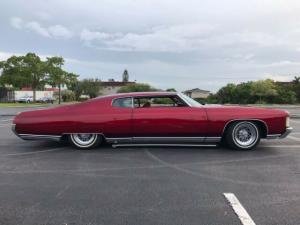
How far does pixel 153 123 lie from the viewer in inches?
353

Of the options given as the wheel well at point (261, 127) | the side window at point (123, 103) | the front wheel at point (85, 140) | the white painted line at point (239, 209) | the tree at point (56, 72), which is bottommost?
the white painted line at point (239, 209)

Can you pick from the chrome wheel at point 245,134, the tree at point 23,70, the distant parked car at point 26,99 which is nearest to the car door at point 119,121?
the chrome wheel at point 245,134

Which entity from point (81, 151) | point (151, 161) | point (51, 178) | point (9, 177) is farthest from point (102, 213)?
point (81, 151)

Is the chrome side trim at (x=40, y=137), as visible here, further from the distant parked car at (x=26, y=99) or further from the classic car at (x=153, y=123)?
the distant parked car at (x=26, y=99)

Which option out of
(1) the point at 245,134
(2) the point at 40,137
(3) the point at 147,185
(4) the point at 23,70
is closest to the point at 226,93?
(4) the point at 23,70

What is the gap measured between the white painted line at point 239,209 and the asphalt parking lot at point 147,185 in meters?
0.05

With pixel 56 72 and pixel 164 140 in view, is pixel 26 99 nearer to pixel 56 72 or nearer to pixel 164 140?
pixel 56 72

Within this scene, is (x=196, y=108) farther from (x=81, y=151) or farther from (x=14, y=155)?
(x=14, y=155)

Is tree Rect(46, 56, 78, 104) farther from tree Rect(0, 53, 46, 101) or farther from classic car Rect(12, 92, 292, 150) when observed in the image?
classic car Rect(12, 92, 292, 150)

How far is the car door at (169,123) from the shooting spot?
8.94m

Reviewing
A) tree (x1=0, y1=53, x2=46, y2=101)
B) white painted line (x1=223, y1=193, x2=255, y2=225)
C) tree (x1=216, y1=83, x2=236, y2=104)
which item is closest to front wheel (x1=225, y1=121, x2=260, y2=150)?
white painted line (x1=223, y1=193, x2=255, y2=225)

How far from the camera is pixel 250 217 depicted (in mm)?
4664

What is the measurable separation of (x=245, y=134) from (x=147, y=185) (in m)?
3.71

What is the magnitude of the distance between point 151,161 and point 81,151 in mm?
1843
